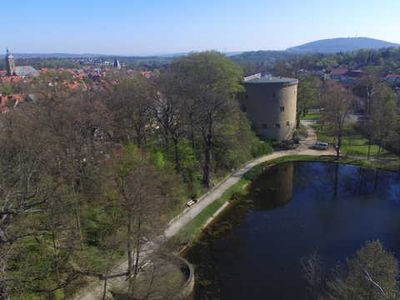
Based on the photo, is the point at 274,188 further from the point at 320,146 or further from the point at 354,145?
the point at 354,145

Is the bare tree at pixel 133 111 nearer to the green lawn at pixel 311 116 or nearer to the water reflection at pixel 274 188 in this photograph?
the water reflection at pixel 274 188

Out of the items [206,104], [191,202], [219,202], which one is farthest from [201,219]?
[206,104]

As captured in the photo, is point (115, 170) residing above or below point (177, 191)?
above

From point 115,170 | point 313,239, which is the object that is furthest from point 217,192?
point 115,170

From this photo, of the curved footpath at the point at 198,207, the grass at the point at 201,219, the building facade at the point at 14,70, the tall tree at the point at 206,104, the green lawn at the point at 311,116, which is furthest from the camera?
the building facade at the point at 14,70

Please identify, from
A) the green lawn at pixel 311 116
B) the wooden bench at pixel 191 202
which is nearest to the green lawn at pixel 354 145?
the green lawn at pixel 311 116

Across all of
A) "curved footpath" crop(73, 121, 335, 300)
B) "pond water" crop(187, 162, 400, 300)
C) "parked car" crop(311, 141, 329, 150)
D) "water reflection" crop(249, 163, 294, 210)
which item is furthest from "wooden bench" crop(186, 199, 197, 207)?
"parked car" crop(311, 141, 329, 150)

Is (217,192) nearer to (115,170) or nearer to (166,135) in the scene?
(166,135)
